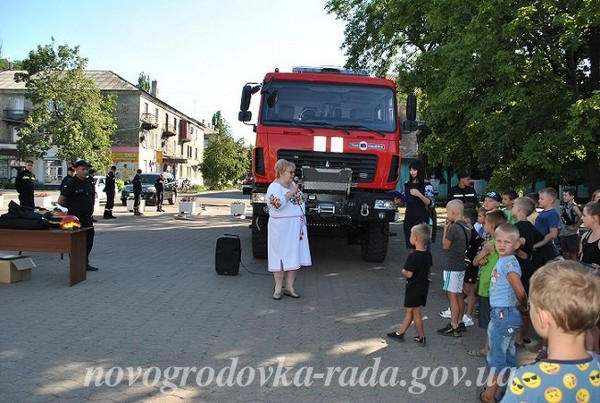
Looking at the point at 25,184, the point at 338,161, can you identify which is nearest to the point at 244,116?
the point at 338,161

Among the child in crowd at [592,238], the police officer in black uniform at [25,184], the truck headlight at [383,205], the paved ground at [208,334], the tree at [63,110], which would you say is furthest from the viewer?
the tree at [63,110]

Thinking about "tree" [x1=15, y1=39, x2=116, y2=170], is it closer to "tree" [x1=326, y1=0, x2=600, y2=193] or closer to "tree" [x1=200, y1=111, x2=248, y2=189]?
"tree" [x1=200, y1=111, x2=248, y2=189]

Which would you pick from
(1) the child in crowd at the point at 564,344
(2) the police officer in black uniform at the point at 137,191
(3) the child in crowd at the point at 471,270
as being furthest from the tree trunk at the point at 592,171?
(2) the police officer in black uniform at the point at 137,191

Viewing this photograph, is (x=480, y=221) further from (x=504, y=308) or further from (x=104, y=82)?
(x=104, y=82)

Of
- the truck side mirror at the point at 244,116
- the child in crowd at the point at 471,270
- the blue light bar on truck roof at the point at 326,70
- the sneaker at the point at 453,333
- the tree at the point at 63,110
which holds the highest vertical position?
the tree at the point at 63,110

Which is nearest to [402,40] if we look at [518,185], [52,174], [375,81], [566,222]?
[518,185]

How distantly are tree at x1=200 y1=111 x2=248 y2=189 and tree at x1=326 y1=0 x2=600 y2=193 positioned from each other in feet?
155

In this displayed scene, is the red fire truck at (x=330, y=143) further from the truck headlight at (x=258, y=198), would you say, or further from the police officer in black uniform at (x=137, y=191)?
the police officer in black uniform at (x=137, y=191)

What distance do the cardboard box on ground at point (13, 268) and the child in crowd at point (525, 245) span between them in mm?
6792

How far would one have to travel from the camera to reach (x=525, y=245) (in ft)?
17.9

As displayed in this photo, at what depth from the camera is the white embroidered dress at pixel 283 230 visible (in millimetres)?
7363

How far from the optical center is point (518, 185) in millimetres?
17281

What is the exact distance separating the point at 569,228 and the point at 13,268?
27.9ft

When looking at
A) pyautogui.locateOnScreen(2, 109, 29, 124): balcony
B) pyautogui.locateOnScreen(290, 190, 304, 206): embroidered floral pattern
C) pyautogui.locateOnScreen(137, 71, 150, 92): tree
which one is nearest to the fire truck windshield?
pyautogui.locateOnScreen(290, 190, 304, 206): embroidered floral pattern
